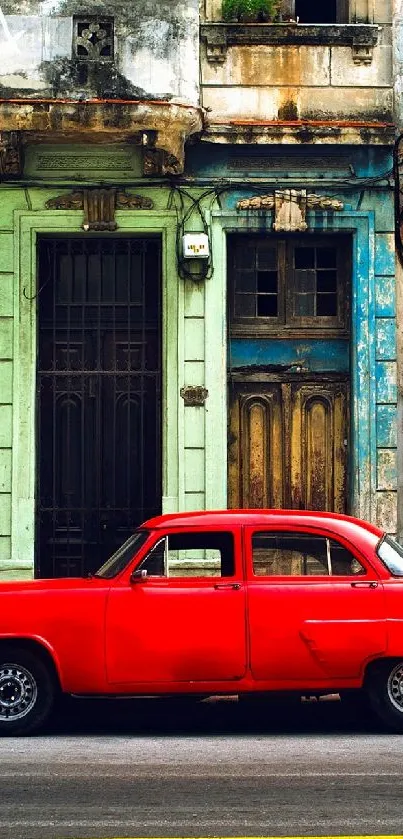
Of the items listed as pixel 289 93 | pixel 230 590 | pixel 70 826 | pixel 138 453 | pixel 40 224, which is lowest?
pixel 70 826

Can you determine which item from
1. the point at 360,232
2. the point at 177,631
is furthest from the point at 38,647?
the point at 360,232

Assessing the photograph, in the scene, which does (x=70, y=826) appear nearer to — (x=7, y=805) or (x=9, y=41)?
(x=7, y=805)

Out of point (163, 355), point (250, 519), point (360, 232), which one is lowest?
point (250, 519)

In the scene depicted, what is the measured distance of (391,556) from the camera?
1059 centimetres

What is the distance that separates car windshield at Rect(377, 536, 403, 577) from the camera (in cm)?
1048

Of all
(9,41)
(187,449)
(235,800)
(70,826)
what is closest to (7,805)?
(70,826)

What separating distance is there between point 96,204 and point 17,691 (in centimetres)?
731

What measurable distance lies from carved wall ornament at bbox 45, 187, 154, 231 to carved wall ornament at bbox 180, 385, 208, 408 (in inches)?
77.2

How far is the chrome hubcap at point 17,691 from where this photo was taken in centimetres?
1026

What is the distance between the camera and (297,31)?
53.5 ft

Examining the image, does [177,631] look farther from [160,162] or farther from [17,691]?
[160,162]

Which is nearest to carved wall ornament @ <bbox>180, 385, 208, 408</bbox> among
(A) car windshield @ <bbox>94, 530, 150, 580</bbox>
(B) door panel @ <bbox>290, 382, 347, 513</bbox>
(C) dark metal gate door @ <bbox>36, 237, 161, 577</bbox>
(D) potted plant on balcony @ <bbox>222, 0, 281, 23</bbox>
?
(C) dark metal gate door @ <bbox>36, 237, 161, 577</bbox>

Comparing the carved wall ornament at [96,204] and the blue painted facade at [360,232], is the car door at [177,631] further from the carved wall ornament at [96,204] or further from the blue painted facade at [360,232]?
the carved wall ornament at [96,204]

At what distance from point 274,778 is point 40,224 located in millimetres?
9223
